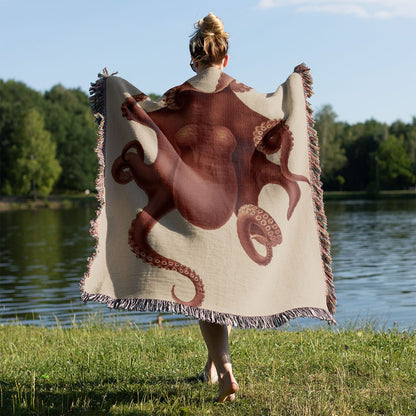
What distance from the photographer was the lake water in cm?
1146

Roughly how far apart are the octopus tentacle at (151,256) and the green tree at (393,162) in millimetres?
81164

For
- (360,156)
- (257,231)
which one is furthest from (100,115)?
(360,156)

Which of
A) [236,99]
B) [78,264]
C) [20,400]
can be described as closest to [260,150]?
[236,99]

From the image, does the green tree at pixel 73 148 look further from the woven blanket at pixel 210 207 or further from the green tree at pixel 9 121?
the woven blanket at pixel 210 207

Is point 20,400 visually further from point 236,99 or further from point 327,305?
point 236,99

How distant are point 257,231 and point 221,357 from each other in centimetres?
75

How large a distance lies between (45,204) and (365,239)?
3964 centimetres

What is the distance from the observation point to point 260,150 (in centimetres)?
392

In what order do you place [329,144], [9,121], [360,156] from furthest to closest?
[360,156]
[329,144]
[9,121]

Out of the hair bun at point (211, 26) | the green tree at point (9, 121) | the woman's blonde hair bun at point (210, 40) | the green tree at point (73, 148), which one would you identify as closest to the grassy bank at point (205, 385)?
the woman's blonde hair bun at point (210, 40)

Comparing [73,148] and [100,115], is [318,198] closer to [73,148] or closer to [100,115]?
[100,115]

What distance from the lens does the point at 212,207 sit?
3.76m

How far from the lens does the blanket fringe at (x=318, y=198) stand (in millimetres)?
3971

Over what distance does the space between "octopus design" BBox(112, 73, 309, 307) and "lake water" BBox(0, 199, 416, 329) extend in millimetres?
2963
